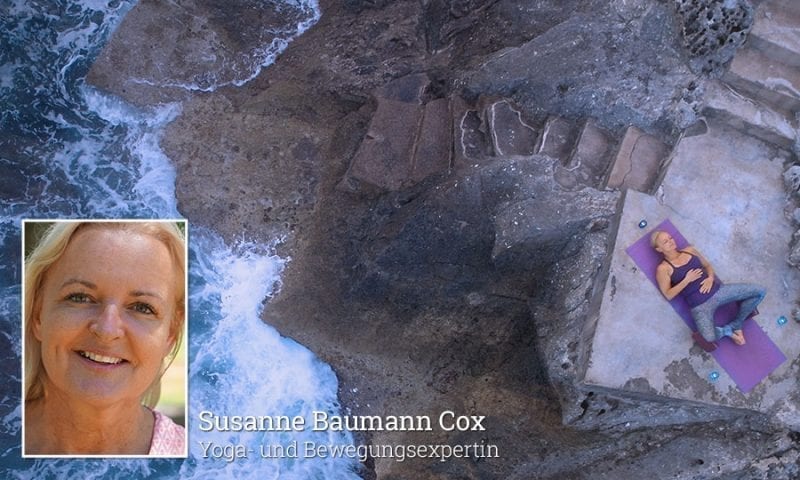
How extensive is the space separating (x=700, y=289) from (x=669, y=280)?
18 centimetres

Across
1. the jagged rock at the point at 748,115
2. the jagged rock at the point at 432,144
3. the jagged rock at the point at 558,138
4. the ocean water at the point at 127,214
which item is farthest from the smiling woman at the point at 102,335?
the jagged rock at the point at 748,115

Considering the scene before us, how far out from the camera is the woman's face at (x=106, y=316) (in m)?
4.46

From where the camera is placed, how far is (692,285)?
420 cm

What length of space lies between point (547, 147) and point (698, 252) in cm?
120

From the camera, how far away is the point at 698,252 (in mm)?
4312

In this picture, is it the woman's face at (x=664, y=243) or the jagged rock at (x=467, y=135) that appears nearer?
the woman's face at (x=664, y=243)

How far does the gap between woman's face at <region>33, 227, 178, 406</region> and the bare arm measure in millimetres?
3193

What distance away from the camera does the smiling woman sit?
14.7ft

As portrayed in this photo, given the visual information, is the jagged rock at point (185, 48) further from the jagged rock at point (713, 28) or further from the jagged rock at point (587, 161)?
the jagged rock at point (713, 28)

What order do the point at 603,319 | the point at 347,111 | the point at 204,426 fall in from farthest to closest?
the point at 347,111
the point at 204,426
the point at 603,319

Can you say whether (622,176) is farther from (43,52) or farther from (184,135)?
(43,52)

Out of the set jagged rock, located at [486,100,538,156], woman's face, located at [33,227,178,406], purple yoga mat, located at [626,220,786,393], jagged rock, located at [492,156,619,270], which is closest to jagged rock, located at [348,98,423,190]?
jagged rock, located at [486,100,538,156]

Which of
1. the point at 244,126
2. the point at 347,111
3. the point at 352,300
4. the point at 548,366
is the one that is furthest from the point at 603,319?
the point at 244,126

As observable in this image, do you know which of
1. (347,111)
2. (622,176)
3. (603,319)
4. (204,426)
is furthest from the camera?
(347,111)
